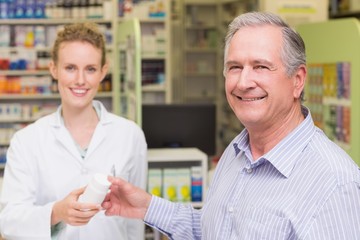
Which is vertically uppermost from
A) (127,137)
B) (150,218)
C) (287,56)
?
(287,56)

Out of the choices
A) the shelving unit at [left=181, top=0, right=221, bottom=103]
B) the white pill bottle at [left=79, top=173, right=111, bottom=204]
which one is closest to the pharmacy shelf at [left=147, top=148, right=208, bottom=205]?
the white pill bottle at [left=79, top=173, right=111, bottom=204]

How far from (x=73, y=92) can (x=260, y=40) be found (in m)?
1.13

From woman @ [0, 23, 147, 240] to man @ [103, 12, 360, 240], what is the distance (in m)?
0.76

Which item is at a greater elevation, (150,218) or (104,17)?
(104,17)

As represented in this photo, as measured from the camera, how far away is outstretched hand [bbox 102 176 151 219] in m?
2.32

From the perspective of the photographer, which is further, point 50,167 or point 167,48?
point 167,48

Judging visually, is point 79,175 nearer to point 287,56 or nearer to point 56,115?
point 56,115

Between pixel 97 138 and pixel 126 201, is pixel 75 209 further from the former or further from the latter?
pixel 97 138

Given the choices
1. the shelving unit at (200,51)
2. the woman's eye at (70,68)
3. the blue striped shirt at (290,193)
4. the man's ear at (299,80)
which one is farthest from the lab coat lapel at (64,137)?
the shelving unit at (200,51)

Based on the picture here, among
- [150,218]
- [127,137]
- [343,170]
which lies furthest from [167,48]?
[343,170]

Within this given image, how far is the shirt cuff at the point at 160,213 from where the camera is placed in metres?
2.29

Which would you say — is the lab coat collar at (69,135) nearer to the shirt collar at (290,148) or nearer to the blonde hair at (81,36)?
the blonde hair at (81,36)

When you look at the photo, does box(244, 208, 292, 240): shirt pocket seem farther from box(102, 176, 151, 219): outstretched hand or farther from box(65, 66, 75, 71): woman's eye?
box(65, 66, 75, 71): woman's eye

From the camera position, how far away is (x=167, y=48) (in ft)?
25.8
